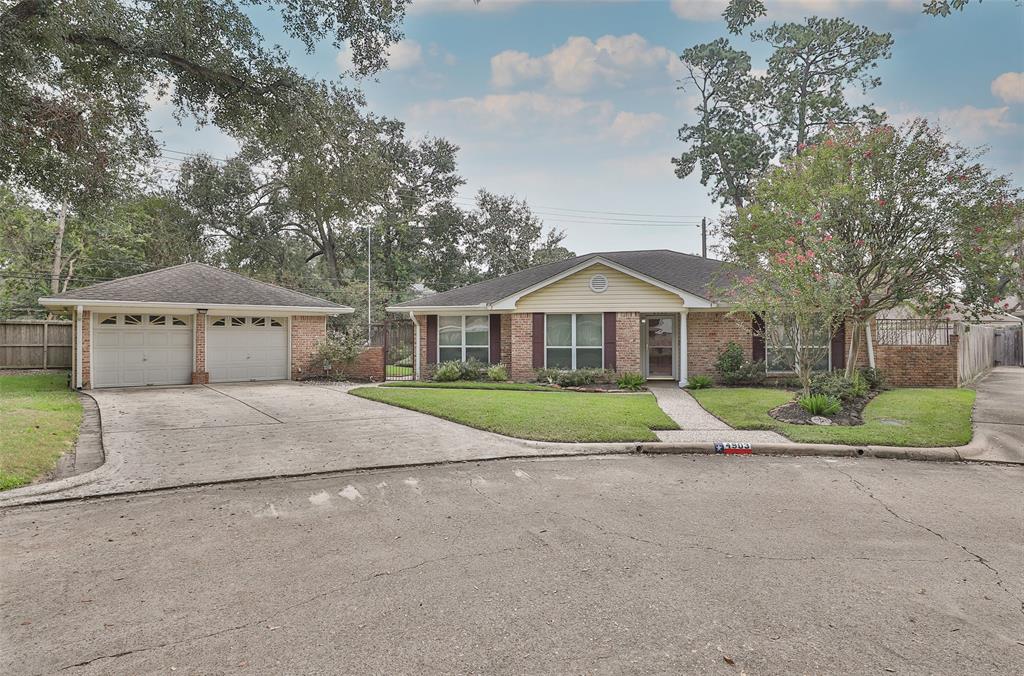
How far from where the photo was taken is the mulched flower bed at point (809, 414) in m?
8.90

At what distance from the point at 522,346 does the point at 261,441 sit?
926 cm

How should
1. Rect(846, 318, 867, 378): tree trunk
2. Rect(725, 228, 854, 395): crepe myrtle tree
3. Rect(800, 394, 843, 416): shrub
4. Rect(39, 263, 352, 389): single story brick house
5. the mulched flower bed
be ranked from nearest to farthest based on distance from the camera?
1. the mulched flower bed
2. Rect(800, 394, 843, 416): shrub
3. Rect(725, 228, 854, 395): crepe myrtle tree
4. Rect(846, 318, 867, 378): tree trunk
5. Rect(39, 263, 352, 389): single story brick house

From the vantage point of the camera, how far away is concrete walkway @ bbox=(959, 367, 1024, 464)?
7.11m

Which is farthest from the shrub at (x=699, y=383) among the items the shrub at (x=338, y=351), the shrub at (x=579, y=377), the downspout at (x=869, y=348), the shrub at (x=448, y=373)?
the shrub at (x=338, y=351)

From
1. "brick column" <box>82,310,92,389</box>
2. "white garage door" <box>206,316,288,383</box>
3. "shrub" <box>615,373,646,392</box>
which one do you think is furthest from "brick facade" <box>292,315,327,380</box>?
"shrub" <box>615,373,646,392</box>

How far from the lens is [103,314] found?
49.5 feet

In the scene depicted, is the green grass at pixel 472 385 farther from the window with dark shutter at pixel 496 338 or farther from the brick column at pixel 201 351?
the brick column at pixel 201 351

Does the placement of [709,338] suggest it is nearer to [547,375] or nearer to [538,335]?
[547,375]

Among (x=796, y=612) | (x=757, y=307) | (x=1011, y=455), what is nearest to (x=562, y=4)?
(x=757, y=307)

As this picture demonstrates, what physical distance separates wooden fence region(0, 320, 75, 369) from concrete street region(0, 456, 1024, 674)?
61.7 feet

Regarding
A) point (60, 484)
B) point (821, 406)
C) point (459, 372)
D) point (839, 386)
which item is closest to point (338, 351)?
point (459, 372)

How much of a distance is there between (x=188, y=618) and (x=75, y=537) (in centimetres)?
203

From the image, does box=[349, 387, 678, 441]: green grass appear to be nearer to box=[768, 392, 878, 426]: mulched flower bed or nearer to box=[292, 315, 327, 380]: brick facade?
box=[768, 392, 878, 426]: mulched flower bed

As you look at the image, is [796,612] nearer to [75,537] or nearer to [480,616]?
[480,616]
